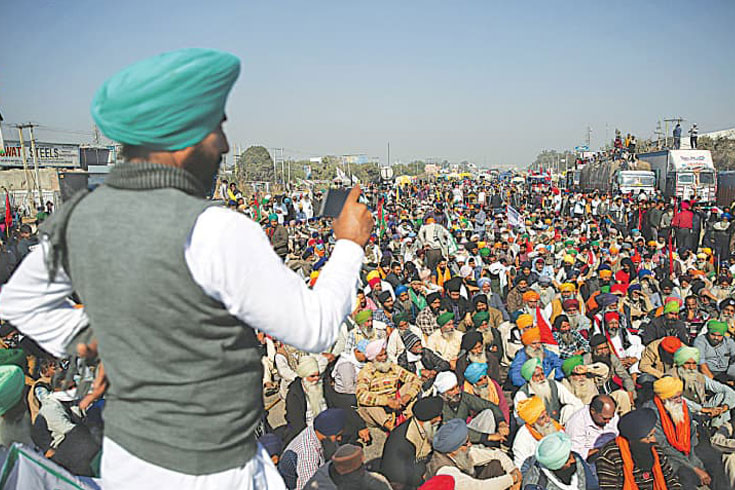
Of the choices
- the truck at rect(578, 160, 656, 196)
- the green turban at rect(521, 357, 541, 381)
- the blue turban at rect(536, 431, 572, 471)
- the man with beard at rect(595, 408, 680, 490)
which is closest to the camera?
the blue turban at rect(536, 431, 572, 471)

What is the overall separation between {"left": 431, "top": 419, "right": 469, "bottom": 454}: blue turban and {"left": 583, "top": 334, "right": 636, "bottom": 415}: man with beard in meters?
1.48

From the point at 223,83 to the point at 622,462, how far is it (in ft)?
12.0

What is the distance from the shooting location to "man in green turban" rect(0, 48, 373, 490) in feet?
3.73

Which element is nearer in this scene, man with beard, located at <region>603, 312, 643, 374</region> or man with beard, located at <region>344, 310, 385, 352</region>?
man with beard, located at <region>603, 312, 643, 374</region>

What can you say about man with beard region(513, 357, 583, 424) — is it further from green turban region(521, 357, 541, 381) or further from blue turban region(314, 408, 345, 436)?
blue turban region(314, 408, 345, 436)

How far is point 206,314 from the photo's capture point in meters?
1.17

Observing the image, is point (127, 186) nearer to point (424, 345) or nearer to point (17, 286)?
point (17, 286)

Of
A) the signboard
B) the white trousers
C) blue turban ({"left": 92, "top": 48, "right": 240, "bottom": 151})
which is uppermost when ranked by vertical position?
the signboard

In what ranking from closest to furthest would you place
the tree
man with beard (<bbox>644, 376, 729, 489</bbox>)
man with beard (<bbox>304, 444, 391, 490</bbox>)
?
man with beard (<bbox>304, 444, 391, 490</bbox>), man with beard (<bbox>644, 376, 729, 489</bbox>), the tree

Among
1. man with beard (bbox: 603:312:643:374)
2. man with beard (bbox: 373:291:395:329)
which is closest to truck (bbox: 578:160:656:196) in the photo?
man with beard (bbox: 603:312:643:374)

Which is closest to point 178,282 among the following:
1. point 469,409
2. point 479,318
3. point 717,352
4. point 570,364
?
point 469,409

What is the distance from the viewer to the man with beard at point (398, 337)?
618 centimetres

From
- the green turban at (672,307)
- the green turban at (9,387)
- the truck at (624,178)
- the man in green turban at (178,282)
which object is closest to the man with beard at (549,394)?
the green turban at (672,307)

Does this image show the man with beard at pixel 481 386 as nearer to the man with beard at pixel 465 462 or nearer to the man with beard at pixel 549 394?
the man with beard at pixel 549 394
